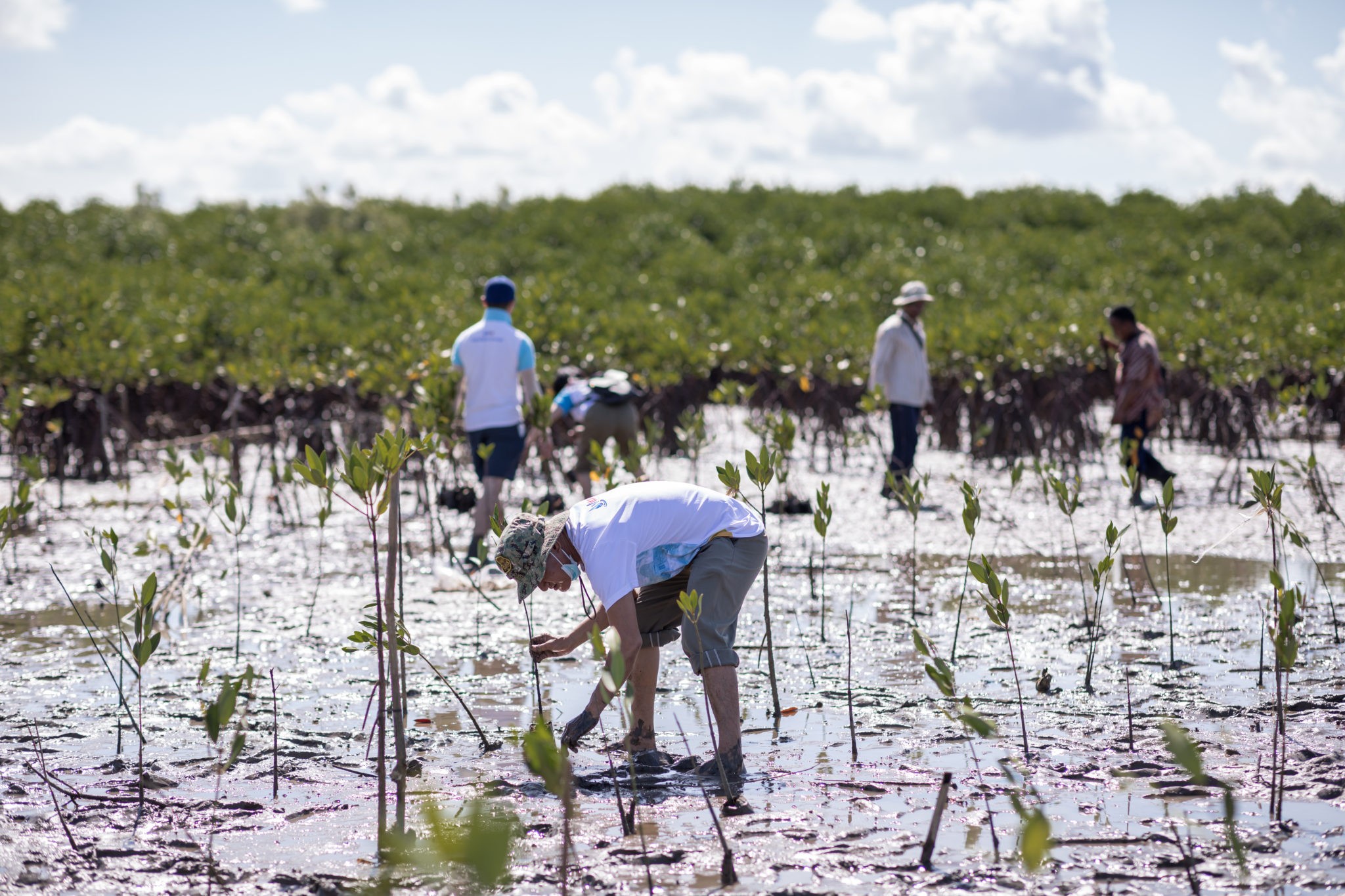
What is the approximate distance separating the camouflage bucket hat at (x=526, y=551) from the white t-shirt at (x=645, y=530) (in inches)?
2.9

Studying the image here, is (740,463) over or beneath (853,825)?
over

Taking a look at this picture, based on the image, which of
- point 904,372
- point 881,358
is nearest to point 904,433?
point 904,372

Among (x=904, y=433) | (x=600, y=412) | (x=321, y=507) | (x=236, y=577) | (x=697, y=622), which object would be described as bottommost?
(x=236, y=577)

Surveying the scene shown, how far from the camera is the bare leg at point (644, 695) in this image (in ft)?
11.6

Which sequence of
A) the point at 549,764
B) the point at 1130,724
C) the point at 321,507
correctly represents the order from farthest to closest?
the point at 321,507, the point at 1130,724, the point at 549,764

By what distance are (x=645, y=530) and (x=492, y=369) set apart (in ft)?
10.4

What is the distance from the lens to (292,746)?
12.1ft

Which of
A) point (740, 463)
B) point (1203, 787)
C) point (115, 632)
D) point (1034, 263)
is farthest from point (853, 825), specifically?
point (1034, 263)

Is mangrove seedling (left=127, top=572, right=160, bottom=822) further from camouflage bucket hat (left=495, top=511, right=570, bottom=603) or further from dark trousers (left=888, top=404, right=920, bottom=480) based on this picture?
dark trousers (left=888, top=404, right=920, bottom=480)

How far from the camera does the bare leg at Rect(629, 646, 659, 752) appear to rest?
353 centimetres

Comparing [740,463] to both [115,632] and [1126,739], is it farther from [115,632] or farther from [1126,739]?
[1126,739]

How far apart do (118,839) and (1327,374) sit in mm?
11489

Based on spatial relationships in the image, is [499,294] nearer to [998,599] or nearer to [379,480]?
[379,480]

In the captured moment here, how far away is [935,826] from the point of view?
2.64 m
